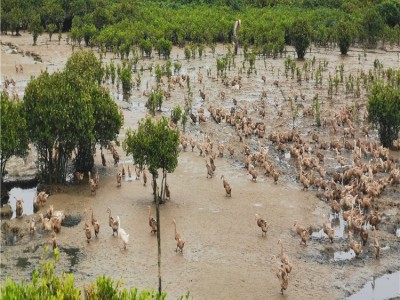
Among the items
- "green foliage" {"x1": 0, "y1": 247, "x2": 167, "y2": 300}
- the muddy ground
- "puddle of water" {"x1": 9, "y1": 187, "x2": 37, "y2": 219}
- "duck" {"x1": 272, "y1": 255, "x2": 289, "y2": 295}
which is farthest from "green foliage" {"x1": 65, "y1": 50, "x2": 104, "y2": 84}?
"green foliage" {"x1": 0, "y1": 247, "x2": 167, "y2": 300}

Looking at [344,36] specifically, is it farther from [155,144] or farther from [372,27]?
[155,144]

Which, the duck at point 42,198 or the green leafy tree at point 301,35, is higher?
the green leafy tree at point 301,35

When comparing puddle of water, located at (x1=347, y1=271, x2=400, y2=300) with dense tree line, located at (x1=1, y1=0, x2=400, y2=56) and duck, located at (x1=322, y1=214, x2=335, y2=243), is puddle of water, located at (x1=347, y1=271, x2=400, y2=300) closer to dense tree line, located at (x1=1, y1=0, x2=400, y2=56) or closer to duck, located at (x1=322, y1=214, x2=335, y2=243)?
duck, located at (x1=322, y1=214, x2=335, y2=243)

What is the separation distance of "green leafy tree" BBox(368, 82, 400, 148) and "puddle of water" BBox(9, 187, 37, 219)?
13.3 meters

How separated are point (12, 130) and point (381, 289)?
1135 cm

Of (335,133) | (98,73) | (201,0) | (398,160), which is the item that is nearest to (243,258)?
(398,160)

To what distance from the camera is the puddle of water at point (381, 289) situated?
564 inches

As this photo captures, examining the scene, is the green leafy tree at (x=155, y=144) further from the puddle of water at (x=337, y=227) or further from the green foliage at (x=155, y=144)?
the puddle of water at (x=337, y=227)

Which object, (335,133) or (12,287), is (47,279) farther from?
(335,133)

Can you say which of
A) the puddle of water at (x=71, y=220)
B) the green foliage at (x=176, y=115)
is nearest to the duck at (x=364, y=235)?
the puddle of water at (x=71, y=220)

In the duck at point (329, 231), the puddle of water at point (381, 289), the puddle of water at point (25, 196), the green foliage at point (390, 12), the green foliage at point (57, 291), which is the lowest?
the puddle of water at point (381, 289)

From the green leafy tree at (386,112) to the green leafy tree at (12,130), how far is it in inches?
524

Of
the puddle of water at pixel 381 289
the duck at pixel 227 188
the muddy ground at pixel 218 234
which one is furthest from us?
the duck at pixel 227 188

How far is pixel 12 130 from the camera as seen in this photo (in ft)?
59.5
